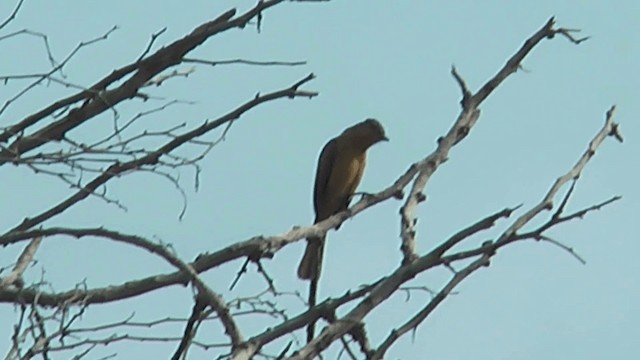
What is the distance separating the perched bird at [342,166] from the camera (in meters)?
8.08

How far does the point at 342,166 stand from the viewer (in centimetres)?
823

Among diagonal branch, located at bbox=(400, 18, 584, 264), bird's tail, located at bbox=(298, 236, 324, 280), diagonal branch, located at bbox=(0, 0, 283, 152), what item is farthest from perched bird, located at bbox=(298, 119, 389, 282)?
diagonal branch, located at bbox=(0, 0, 283, 152)

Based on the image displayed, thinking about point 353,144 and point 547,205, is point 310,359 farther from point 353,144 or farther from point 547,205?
point 353,144

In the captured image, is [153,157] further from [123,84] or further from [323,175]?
[323,175]

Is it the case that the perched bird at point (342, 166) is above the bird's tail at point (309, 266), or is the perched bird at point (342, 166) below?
above

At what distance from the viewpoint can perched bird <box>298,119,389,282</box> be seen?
26.5ft

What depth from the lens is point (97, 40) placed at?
417 cm

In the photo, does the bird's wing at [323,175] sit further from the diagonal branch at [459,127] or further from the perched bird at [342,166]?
the diagonal branch at [459,127]

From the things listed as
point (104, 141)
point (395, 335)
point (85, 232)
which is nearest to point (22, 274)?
point (104, 141)

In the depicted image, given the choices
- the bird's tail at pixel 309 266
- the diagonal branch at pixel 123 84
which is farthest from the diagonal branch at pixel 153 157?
the bird's tail at pixel 309 266

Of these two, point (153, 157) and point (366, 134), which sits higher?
point (366, 134)

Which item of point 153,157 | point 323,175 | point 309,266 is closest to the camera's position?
point 153,157

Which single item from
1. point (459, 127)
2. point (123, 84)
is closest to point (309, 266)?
point (459, 127)

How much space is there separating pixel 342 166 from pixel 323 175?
12 centimetres
